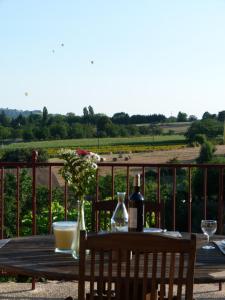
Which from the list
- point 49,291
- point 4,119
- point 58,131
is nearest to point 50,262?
point 49,291

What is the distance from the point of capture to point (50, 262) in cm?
278

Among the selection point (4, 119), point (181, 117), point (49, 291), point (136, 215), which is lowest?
point (49, 291)

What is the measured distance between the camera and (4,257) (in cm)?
288

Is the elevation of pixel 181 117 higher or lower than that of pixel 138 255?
higher

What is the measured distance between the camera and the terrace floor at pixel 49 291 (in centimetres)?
468

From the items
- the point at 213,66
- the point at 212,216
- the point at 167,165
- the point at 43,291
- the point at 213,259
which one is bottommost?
the point at 212,216

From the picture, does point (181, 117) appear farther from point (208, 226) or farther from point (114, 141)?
point (208, 226)

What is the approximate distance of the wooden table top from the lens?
2566 millimetres

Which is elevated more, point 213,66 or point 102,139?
point 213,66

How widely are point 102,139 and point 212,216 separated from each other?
97.3 ft

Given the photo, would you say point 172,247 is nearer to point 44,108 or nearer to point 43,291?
point 43,291

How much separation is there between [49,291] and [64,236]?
6.47ft

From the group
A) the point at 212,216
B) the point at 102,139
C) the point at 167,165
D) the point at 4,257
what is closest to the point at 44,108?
the point at 212,216

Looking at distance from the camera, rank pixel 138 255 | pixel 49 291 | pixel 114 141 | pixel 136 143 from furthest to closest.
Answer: pixel 136 143 → pixel 114 141 → pixel 49 291 → pixel 138 255
